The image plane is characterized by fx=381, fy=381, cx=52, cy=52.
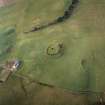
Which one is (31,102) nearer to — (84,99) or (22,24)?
(84,99)

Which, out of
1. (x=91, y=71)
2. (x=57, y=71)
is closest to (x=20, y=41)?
(x=57, y=71)

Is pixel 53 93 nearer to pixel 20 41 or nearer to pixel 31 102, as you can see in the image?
pixel 31 102

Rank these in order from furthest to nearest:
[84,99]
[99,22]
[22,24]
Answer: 1. [22,24]
2. [99,22]
3. [84,99]

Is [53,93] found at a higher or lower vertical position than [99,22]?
lower

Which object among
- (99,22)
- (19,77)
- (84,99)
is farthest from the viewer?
(99,22)

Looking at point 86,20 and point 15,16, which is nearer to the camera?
point 86,20

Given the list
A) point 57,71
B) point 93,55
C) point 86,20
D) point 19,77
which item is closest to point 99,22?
point 86,20
